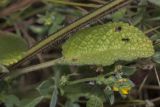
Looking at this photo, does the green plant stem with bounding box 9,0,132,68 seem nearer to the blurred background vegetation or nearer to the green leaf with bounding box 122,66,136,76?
the blurred background vegetation

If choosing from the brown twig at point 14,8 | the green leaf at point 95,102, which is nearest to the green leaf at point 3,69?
the green leaf at point 95,102

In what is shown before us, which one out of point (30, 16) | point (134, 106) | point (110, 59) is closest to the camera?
point (110, 59)

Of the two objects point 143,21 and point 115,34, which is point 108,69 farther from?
point 143,21

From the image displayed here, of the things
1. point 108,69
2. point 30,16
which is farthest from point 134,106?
point 30,16

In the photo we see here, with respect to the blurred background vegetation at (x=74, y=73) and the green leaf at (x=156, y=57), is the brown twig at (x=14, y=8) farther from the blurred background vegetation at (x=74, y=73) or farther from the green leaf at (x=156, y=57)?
the green leaf at (x=156, y=57)

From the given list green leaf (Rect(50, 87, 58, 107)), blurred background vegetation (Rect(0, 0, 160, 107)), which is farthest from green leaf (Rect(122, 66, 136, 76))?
green leaf (Rect(50, 87, 58, 107))
